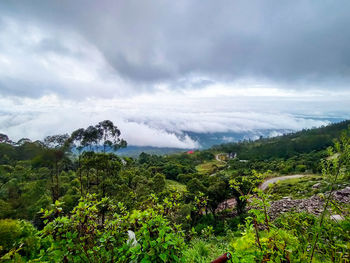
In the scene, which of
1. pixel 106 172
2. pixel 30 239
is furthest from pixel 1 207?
pixel 30 239

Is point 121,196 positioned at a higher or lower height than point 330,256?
lower

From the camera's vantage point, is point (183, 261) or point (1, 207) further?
point (1, 207)

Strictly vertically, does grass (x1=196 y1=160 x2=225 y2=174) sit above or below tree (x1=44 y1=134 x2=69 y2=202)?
below

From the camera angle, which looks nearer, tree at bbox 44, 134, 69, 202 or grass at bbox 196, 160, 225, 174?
tree at bbox 44, 134, 69, 202

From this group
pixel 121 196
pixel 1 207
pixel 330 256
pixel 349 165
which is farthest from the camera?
pixel 121 196

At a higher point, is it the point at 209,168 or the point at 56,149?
the point at 56,149

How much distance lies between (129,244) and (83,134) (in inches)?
813

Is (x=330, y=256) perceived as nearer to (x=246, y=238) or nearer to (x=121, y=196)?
(x=246, y=238)

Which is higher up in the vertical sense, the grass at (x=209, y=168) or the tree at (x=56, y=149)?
the tree at (x=56, y=149)

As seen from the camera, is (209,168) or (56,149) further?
(209,168)

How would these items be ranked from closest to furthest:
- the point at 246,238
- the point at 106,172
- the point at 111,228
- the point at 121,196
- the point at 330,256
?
the point at 330,256, the point at 246,238, the point at 111,228, the point at 121,196, the point at 106,172

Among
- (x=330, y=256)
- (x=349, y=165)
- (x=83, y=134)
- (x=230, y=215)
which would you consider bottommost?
(x=230, y=215)

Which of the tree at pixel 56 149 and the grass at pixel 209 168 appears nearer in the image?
the tree at pixel 56 149

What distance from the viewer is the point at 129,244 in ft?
7.07
